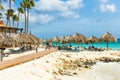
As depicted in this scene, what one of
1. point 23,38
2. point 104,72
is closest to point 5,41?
point 104,72

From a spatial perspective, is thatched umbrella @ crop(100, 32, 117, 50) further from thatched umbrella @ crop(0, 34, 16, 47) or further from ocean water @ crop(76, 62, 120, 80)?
thatched umbrella @ crop(0, 34, 16, 47)

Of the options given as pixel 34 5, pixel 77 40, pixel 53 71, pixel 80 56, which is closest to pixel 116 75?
pixel 53 71

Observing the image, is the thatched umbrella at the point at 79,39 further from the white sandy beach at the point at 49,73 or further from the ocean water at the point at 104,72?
the white sandy beach at the point at 49,73

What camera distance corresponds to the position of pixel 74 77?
2472 centimetres

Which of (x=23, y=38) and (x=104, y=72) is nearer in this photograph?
(x=104, y=72)

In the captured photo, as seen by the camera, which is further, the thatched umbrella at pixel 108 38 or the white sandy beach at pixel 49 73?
the thatched umbrella at pixel 108 38

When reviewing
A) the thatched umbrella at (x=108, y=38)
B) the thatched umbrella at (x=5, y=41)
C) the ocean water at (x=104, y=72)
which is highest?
the thatched umbrella at (x=108, y=38)

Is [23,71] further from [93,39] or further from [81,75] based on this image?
[93,39]

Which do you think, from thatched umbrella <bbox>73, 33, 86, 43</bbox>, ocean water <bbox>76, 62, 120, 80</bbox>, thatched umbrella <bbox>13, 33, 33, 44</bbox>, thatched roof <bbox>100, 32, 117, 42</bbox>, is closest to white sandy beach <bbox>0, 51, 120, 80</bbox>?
ocean water <bbox>76, 62, 120, 80</bbox>

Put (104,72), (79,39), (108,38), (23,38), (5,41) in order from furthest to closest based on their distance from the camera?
(108,38) → (79,39) → (23,38) → (5,41) → (104,72)

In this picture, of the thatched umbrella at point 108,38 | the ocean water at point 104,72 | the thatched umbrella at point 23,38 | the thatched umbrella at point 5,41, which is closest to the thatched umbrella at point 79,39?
the thatched umbrella at point 108,38

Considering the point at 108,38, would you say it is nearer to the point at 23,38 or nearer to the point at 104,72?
the point at 23,38

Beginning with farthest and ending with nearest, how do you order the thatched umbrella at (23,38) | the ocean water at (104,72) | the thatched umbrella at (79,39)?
the thatched umbrella at (79,39)
the thatched umbrella at (23,38)
the ocean water at (104,72)

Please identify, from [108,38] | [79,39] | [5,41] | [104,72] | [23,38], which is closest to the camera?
[104,72]
